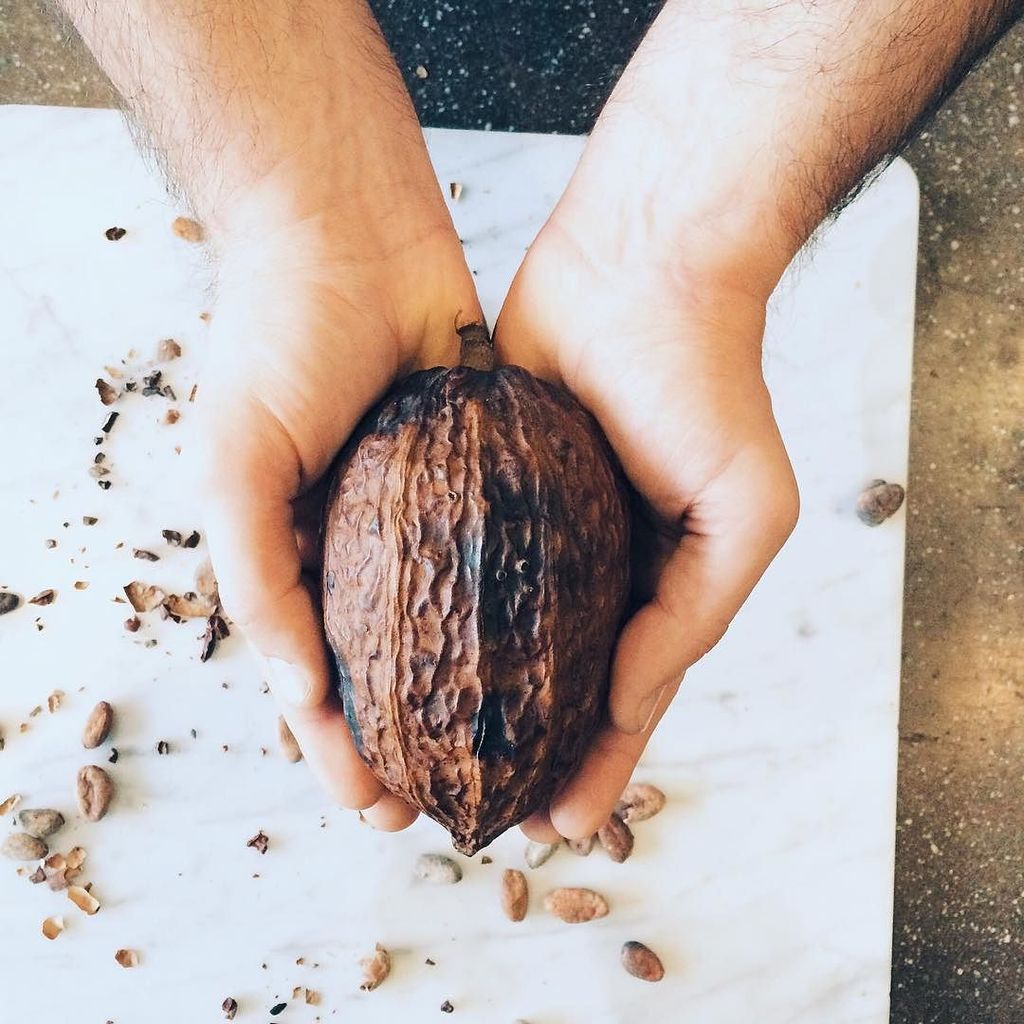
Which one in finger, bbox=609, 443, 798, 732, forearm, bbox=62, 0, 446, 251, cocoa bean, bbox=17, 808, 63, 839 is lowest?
cocoa bean, bbox=17, 808, 63, 839

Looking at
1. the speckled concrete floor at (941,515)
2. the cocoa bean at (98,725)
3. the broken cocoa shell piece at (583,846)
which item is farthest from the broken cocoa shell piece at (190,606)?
the speckled concrete floor at (941,515)

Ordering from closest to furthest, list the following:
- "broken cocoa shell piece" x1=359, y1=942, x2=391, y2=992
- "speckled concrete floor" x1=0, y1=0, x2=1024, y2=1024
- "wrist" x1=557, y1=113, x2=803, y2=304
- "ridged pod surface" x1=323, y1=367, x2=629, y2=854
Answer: "ridged pod surface" x1=323, y1=367, x2=629, y2=854 → "wrist" x1=557, y1=113, x2=803, y2=304 → "broken cocoa shell piece" x1=359, y1=942, x2=391, y2=992 → "speckled concrete floor" x1=0, y1=0, x2=1024, y2=1024

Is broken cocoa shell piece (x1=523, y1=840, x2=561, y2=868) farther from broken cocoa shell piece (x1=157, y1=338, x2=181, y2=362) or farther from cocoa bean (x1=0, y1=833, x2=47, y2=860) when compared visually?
broken cocoa shell piece (x1=157, y1=338, x2=181, y2=362)

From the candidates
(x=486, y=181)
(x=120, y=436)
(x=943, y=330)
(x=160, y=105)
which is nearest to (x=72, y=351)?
(x=120, y=436)

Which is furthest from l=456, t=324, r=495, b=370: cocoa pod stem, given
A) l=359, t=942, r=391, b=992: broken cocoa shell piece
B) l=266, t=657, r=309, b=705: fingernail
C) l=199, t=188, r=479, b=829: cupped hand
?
l=359, t=942, r=391, b=992: broken cocoa shell piece

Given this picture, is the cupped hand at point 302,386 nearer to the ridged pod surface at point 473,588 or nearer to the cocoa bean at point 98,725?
the ridged pod surface at point 473,588

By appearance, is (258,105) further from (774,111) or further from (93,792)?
(93,792)

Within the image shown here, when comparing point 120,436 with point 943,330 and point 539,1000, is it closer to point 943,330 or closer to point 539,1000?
point 539,1000
